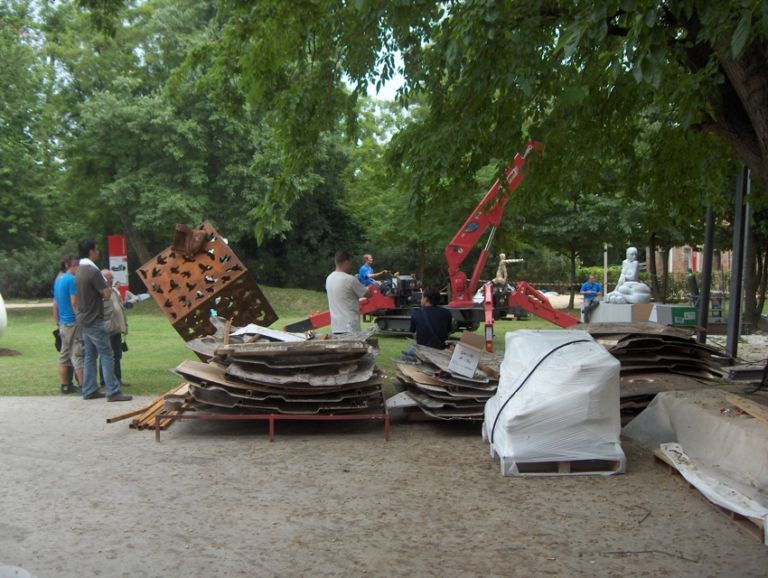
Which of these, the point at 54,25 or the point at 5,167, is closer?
the point at 5,167

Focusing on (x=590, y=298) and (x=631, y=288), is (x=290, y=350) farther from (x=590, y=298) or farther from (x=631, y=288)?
(x=590, y=298)

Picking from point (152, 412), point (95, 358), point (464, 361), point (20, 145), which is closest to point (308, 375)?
point (464, 361)

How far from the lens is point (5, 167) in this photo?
88.4ft

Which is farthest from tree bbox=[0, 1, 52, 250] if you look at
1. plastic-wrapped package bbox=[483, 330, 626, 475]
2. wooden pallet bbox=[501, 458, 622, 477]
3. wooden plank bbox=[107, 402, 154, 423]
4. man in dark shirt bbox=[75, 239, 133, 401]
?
Answer: wooden pallet bbox=[501, 458, 622, 477]

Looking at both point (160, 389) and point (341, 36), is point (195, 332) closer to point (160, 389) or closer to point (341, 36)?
point (160, 389)

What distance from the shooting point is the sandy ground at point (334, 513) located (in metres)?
4.59

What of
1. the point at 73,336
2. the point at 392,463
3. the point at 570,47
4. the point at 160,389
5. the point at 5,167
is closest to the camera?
Answer: the point at 570,47

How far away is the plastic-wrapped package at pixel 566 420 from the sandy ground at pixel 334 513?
0.17 m

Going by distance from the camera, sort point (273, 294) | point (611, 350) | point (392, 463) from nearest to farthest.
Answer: point (392, 463)
point (611, 350)
point (273, 294)

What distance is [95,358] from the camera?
33.0 feet

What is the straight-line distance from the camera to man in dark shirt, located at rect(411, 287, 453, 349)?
9680mm

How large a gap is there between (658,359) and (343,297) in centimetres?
381

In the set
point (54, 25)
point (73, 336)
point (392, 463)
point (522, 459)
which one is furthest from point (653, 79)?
point (54, 25)

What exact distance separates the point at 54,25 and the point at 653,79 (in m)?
35.9
